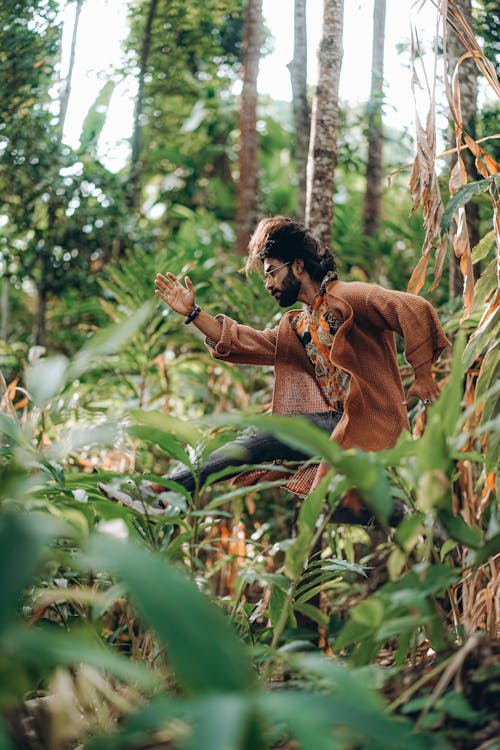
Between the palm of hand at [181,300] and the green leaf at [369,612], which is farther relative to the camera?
the palm of hand at [181,300]

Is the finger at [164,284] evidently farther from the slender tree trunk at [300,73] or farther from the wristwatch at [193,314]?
the slender tree trunk at [300,73]

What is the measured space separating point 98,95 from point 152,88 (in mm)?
1165

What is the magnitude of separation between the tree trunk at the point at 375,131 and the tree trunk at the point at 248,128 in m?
0.86

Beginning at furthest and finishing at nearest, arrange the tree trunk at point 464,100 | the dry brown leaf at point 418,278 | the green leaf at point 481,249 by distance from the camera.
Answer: the tree trunk at point 464,100 → the green leaf at point 481,249 → the dry brown leaf at point 418,278

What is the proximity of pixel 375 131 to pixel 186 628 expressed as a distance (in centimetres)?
507

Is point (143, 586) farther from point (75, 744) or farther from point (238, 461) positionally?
point (238, 461)

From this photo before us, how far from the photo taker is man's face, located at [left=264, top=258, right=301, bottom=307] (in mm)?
2689

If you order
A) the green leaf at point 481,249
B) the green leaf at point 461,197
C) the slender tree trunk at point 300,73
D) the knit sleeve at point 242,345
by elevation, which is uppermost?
the slender tree trunk at point 300,73

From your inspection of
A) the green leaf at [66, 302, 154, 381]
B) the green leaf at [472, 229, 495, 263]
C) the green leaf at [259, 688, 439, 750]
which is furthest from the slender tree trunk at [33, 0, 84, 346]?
the green leaf at [259, 688, 439, 750]

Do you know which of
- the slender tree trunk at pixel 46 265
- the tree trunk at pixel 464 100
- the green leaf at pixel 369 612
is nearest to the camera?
the green leaf at pixel 369 612

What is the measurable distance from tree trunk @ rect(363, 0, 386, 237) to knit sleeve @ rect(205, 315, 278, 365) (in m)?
2.66

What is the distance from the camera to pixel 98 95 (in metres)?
6.39

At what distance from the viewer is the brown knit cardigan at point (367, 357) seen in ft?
7.82

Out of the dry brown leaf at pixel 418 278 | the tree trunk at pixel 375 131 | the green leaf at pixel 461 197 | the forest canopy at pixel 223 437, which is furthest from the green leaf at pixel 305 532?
the tree trunk at pixel 375 131
